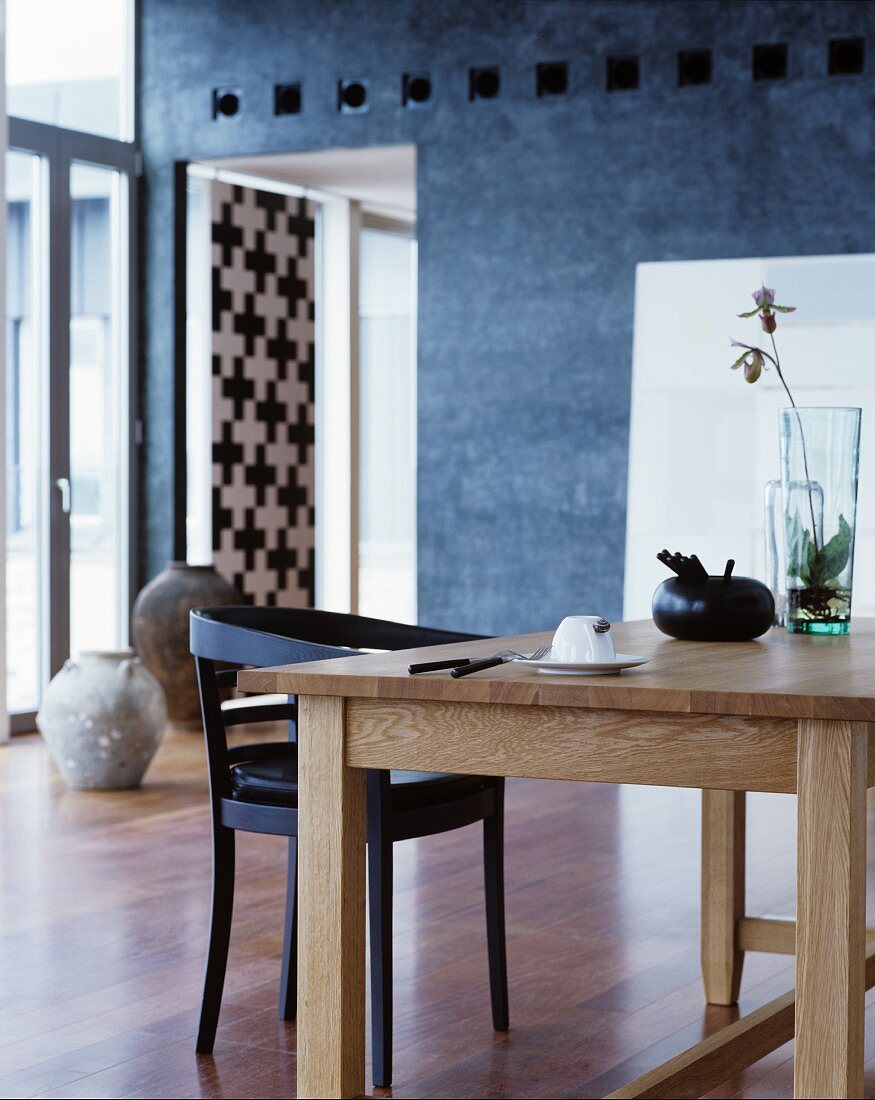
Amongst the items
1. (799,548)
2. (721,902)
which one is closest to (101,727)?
(721,902)

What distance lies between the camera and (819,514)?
2748 mm

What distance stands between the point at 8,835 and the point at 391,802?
2473 millimetres

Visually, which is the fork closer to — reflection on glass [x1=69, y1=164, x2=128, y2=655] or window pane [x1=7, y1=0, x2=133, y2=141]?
reflection on glass [x1=69, y1=164, x2=128, y2=655]

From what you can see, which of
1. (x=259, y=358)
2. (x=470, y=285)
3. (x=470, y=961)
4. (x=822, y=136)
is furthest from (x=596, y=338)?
(x=470, y=961)

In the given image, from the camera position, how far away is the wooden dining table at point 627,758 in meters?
1.83

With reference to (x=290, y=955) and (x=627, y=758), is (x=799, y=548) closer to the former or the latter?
(x=627, y=758)

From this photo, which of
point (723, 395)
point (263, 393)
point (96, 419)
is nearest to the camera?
point (723, 395)

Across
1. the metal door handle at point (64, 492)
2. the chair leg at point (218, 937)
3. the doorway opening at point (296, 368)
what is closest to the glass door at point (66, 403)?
the metal door handle at point (64, 492)

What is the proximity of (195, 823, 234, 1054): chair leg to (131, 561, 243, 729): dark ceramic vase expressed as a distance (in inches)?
150

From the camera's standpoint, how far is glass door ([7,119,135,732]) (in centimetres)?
691

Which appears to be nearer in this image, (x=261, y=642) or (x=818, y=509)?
(x=261, y=642)

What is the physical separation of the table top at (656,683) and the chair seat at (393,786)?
1.22ft

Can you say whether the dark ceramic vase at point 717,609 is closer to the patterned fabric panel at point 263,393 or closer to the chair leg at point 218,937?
the chair leg at point 218,937

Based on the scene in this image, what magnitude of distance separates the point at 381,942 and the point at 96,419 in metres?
5.13
